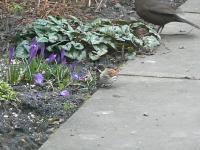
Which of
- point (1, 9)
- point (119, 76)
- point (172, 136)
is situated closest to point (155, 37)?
point (119, 76)

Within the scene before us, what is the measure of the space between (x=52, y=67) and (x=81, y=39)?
91cm

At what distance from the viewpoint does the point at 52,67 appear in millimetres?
6609

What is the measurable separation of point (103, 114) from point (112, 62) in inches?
74.0

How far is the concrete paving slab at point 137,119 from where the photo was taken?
489cm

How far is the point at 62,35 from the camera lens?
7.43 metres

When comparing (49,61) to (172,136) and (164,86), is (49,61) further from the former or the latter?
(172,136)

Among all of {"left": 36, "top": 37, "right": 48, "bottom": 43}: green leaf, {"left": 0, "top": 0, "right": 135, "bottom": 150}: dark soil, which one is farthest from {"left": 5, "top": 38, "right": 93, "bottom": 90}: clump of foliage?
{"left": 36, "top": 37, "right": 48, "bottom": 43}: green leaf

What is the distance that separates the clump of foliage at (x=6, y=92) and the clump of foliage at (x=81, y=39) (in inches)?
56.4

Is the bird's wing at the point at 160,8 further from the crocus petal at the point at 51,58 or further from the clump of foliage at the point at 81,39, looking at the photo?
the crocus petal at the point at 51,58

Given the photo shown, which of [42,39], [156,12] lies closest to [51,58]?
[42,39]

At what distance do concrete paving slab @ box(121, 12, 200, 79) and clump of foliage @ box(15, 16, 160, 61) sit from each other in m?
A: 0.25

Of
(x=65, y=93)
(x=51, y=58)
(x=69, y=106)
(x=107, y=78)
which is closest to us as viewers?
(x=69, y=106)

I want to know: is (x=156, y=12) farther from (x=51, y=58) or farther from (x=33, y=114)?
(x=33, y=114)

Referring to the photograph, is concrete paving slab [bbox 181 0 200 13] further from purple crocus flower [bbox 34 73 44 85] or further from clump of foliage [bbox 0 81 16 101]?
clump of foliage [bbox 0 81 16 101]
